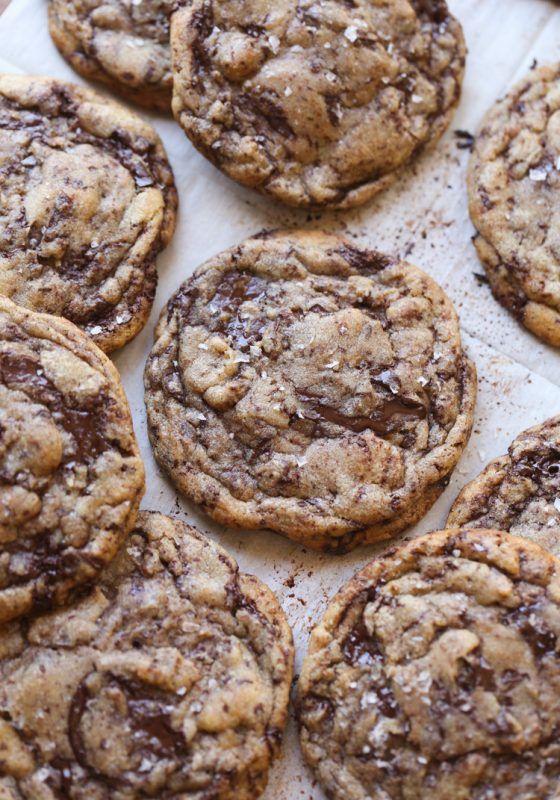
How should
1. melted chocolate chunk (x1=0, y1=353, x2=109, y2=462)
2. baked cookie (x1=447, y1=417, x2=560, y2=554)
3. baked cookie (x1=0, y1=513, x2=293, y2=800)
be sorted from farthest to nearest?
baked cookie (x1=447, y1=417, x2=560, y2=554), melted chocolate chunk (x1=0, y1=353, x2=109, y2=462), baked cookie (x1=0, y1=513, x2=293, y2=800)

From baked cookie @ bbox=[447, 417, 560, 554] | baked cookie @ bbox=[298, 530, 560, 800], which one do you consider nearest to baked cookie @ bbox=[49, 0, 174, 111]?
baked cookie @ bbox=[447, 417, 560, 554]

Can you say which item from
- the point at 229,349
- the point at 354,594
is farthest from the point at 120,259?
the point at 354,594

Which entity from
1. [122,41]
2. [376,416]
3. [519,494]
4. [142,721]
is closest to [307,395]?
[376,416]

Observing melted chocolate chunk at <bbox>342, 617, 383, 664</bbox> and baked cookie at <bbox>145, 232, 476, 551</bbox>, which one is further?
baked cookie at <bbox>145, 232, 476, 551</bbox>

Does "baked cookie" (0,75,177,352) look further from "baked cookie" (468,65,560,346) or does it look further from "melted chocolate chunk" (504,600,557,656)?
"melted chocolate chunk" (504,600,557,656)

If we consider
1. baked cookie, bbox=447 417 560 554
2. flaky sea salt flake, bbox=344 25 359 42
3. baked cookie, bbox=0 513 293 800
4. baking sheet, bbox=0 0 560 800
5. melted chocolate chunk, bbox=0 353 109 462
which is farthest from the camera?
flaky sea salt flake, bbox=344 25 359 42

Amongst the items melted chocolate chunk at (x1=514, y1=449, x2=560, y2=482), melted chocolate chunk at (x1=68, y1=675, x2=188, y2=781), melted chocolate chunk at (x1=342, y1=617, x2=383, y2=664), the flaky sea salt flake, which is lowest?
melted chocolate chunk at (x1=68, y1=675, x2=188, y2=781)

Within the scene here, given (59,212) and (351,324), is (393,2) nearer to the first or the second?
(351,324)
